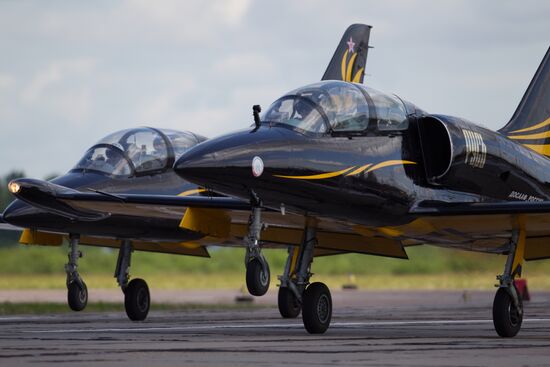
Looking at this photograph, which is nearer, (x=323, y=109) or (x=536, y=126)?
(x=323, y=109)

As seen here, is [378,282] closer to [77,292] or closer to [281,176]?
[77,292]

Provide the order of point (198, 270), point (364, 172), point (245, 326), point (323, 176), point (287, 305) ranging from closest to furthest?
point (323, 176), point (364, 172), point (245, 326), point (287, 305), point (198, 270)

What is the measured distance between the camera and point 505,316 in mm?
15047

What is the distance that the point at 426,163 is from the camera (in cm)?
1555

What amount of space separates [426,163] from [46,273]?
106 feet

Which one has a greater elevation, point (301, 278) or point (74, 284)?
point (301, 278)

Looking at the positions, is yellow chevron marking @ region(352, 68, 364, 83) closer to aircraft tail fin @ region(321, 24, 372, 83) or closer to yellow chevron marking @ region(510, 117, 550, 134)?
aircraft tail fin @ region(321, 24, 372, 83)

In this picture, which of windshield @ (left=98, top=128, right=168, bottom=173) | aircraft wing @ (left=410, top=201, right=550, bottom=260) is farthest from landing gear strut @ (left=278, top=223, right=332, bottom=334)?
windshield @ (left=98, top=128, right=168, bottom=173)

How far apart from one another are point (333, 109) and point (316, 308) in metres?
2.64

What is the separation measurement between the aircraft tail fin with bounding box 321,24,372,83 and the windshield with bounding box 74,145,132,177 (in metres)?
7.10

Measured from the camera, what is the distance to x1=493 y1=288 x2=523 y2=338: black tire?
14977 mm

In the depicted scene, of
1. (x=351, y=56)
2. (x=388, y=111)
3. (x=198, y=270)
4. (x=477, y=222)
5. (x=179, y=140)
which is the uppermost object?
(x=351, y=56)

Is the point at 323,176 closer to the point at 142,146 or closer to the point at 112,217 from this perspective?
the point at 112,217

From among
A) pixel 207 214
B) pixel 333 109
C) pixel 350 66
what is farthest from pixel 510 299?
pixel 350 66
